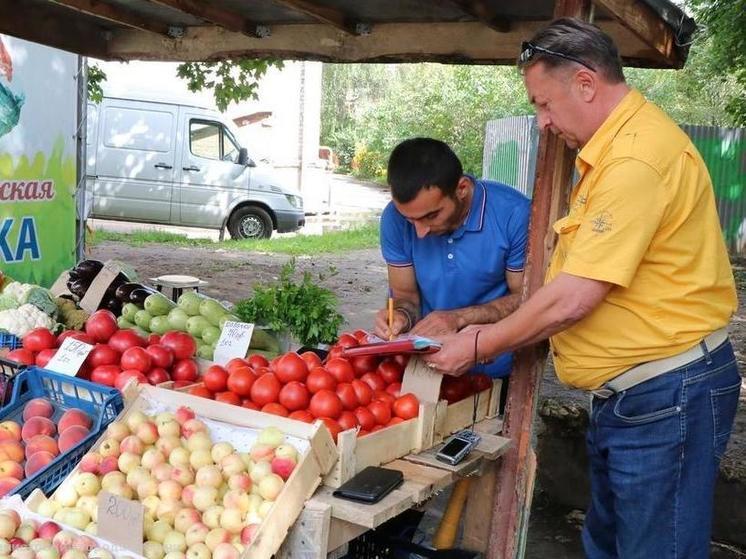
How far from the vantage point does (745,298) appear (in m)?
10.8

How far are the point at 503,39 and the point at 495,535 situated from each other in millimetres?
2283

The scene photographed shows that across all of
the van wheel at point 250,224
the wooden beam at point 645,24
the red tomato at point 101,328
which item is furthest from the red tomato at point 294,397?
the van wheel at point 250,224

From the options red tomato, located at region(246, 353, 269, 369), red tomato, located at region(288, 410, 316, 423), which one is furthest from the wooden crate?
red tomato, located at region(246, 353, 269, 369)

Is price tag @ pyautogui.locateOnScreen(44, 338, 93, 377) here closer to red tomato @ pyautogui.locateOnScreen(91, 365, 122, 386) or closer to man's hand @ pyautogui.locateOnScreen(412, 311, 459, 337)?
red tomato @ pyautogui.locateOnScreen(91, 365, 122, 386)

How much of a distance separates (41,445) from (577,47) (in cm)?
211

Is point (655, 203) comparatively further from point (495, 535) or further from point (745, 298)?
point (745, 298)

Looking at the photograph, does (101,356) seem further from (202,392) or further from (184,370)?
(202,392)

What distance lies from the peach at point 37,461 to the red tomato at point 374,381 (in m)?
1.07

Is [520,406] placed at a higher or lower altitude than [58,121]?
lower

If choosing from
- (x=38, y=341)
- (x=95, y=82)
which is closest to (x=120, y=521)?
(x=38, y=341)

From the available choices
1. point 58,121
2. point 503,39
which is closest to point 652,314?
point 503,39

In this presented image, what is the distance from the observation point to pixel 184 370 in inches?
131

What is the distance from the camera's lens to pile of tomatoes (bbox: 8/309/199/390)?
3.19 meters

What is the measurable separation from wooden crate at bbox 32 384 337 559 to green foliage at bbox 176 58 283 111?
642cm
